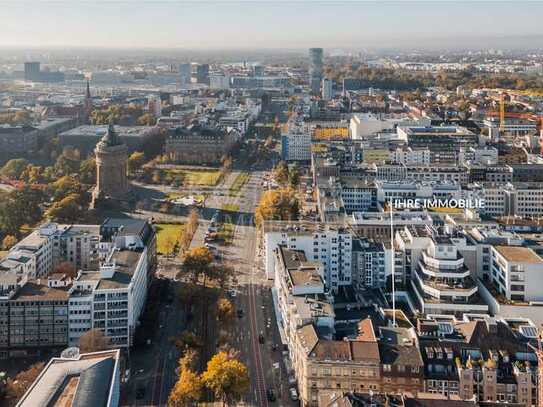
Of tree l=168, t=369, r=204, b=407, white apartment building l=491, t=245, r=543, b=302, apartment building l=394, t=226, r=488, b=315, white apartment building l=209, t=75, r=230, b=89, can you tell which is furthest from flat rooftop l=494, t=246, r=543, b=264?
white apartment building l=209, t=75, r=230, b=89

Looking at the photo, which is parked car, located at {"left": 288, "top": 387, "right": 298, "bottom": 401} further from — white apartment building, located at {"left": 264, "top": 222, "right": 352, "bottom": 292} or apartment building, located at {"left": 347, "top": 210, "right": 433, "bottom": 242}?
apartment building, located at {"left": 347, "top": 210, "right": 433, "bottom": 242}

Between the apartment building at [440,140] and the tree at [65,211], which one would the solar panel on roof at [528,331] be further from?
the apartment building at [440,140]

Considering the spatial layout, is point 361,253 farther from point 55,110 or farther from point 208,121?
point 55,110

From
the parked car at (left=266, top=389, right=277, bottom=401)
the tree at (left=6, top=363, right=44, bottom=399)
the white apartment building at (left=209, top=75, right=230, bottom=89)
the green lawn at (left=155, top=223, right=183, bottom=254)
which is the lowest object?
the parked car at (left=266, top=389, right=277, bottom=401)

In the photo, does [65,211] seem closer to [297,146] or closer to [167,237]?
[167,237]

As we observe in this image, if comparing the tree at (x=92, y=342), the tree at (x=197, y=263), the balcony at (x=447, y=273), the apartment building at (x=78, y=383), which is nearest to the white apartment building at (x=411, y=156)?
the balcony at (x=447, y=273)

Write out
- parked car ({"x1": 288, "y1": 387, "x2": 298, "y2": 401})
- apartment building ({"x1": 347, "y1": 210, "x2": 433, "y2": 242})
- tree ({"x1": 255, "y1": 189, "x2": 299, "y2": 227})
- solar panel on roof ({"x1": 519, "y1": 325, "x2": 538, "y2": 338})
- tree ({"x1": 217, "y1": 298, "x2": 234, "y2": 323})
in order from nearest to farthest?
parked car ({"x1": 288, "y1": 387, "x2": 298, "y2": 401})
solar panel on roof ({"x1": 519, "y1": 325, "x2": 538, "y2": 338})
tree ({"x1": 217, "y1": 298, "x2": 234, "y2": 323})
apartment building ({"x1": 347, "y1": 210, "x2": 433, "y2": 242})
tree ({"x1": 255, "y1": 189, "x2": 299, "y2": 227})
